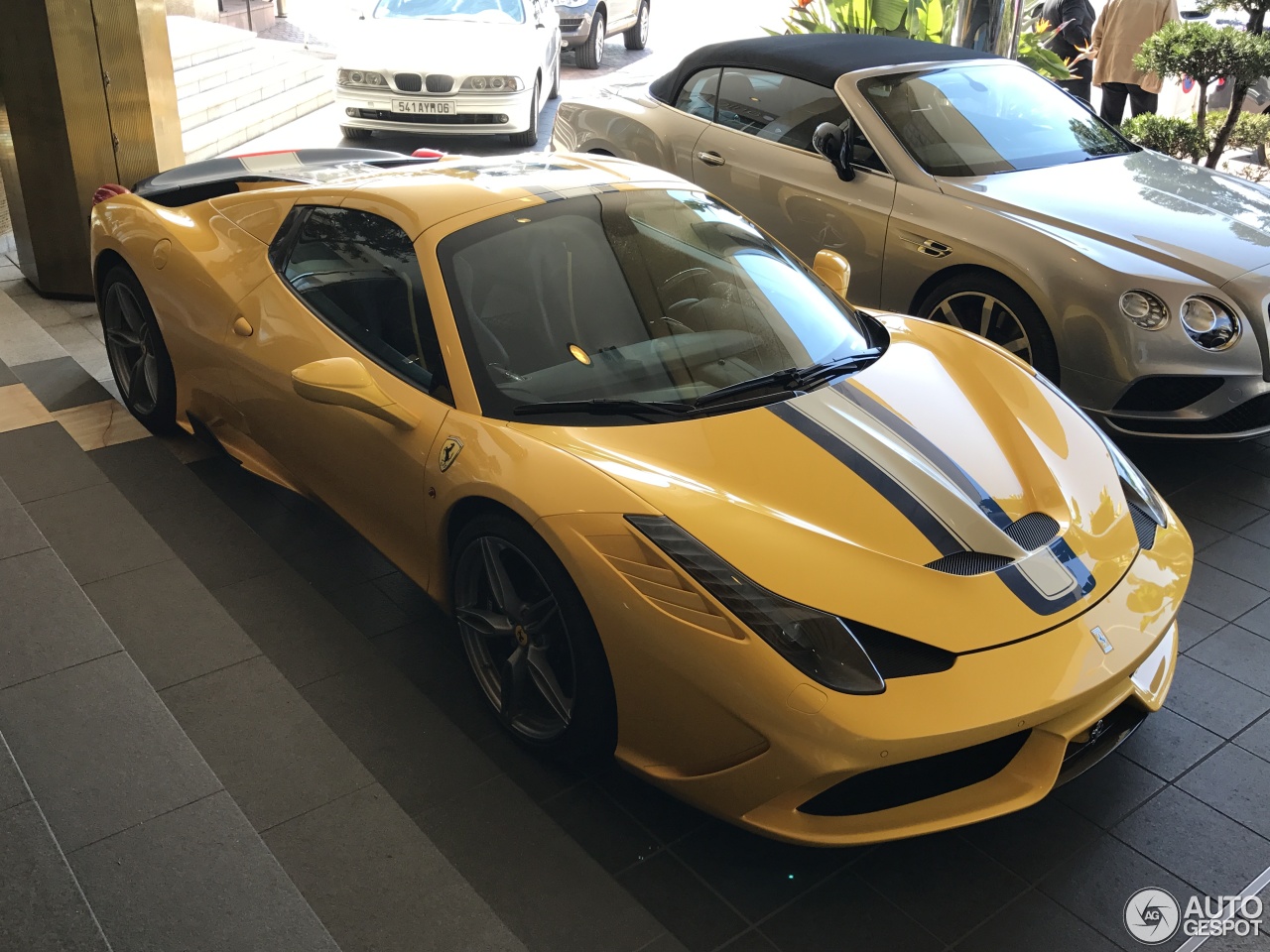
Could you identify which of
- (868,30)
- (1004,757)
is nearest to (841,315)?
(1004,757)

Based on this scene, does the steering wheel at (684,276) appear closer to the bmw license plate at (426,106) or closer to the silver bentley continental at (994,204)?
the silver bentley continental at (994,204)

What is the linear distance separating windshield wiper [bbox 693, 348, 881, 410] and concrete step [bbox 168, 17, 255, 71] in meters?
10.1

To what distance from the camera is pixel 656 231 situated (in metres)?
3.41

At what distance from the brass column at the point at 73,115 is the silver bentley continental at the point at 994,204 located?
2.48 m

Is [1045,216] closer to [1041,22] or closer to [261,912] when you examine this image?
[261,912]

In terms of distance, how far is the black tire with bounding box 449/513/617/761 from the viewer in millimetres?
2611

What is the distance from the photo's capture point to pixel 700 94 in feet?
20.5

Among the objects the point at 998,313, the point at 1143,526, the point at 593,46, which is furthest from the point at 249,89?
the point at 1143,526

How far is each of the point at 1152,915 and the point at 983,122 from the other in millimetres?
4086

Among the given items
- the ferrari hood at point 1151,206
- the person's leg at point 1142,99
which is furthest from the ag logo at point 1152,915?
the person's leg at point 1142,99

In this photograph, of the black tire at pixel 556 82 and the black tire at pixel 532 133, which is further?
the black tire at pixel 556 82

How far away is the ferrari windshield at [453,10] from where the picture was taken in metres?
10.9

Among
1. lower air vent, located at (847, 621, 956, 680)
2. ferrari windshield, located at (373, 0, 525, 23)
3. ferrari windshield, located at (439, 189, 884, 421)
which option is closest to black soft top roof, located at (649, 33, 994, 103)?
ferrari windshield, located at (439, 189, 884, 421)

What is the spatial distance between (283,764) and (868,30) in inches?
320
